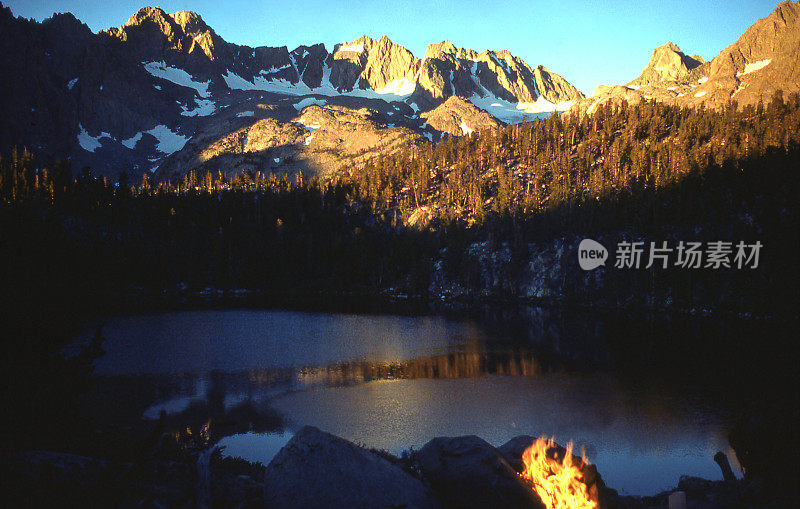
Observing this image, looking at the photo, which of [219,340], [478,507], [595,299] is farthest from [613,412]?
[595,299]

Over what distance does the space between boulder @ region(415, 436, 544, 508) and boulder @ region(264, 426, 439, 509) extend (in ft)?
2.64

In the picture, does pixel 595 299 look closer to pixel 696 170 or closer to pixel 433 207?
pixel 696 170

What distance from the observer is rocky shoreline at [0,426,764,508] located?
766 cm

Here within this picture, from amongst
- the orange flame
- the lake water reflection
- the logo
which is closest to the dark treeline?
the logo

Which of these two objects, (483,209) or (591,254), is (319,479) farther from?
(483,209)

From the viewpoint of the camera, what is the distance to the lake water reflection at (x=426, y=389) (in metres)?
28.2

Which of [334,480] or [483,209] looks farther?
[483,209]

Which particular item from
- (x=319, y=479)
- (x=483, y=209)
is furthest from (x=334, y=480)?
(x=483, y=209)

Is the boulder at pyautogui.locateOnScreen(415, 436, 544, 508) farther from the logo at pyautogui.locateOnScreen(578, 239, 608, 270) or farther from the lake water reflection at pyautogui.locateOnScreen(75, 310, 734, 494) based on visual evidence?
the logo at pyautogui.locateOnScreen(578, 239, 608, 270)

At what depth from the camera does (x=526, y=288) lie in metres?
124

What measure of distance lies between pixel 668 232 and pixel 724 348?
57009 mm

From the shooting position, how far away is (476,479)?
500 inches

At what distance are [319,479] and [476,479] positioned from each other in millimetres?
4428

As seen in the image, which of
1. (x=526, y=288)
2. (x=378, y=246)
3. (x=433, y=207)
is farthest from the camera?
(x=433, y=207)
